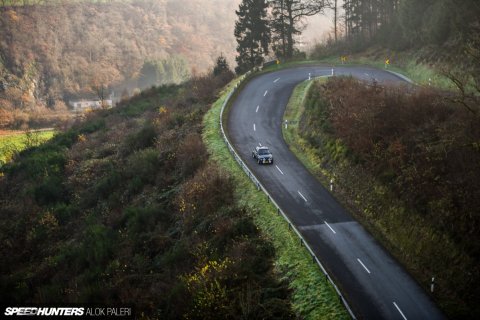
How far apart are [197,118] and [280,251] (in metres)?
22.4

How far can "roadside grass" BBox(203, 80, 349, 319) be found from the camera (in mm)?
17359

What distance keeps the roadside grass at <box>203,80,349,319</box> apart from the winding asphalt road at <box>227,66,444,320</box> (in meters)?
0.89

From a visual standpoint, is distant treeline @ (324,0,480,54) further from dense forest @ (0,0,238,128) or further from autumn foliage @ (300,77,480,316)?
dense forest @ (0,0,238,128)

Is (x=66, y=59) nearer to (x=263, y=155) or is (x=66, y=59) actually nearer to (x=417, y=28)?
(x=417, y=28)

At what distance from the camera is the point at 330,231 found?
23219 millimetres

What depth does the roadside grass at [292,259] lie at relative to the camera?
57.0 feet

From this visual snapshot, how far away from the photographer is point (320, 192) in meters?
27.5

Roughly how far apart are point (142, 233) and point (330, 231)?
1175 cm

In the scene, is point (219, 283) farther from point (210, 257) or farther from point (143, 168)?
point (143, 168)

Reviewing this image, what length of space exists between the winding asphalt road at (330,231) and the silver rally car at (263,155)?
44cm

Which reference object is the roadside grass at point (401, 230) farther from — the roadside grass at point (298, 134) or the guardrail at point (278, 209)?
the guardrail at point (278, 209)

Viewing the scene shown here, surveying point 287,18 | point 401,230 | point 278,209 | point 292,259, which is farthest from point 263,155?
point 287,18

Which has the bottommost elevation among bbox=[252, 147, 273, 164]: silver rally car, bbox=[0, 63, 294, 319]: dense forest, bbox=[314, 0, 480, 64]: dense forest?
bbox=[0, 63, 294, 319]: dense forest

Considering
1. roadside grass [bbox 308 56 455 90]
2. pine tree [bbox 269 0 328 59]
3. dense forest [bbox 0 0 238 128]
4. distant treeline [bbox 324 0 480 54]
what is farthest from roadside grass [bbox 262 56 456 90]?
dense forest [bbox 0 0 238 128]
